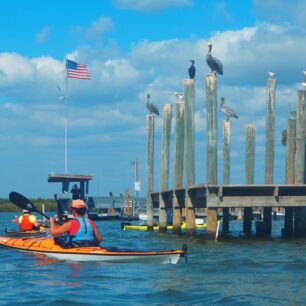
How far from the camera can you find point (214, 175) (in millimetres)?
24469

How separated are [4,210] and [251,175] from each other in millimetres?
80428

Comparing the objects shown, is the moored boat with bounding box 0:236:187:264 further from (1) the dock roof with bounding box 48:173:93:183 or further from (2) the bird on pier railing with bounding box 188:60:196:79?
(1) the dock roof with bounding box 48:173:93:183

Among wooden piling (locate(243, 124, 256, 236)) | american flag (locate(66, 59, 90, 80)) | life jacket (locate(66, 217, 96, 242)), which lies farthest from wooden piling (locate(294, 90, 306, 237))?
american flag (locate(66, 59, 90, 80))

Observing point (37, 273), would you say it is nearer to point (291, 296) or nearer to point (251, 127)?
point (291, 296)

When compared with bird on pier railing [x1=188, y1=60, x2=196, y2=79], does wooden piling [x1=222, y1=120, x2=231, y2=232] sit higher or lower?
lower

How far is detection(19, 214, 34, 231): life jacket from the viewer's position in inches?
960

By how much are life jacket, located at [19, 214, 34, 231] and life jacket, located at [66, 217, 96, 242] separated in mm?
7249

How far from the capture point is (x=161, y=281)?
49.2ft

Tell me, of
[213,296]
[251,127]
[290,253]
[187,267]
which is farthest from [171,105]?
[213,296]

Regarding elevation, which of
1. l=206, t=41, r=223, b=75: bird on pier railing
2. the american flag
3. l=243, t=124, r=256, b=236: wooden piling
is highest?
the american flag

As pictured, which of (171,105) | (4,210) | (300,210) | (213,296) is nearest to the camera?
(213,296)

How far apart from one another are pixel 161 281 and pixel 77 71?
24.5 meters

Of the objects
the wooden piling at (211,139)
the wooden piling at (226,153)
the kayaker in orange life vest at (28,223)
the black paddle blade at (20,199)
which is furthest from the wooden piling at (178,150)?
the black paddle blade at (20,199)

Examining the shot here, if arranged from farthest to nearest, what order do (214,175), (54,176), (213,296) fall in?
(54,176)
(214,175)
(213,296)
